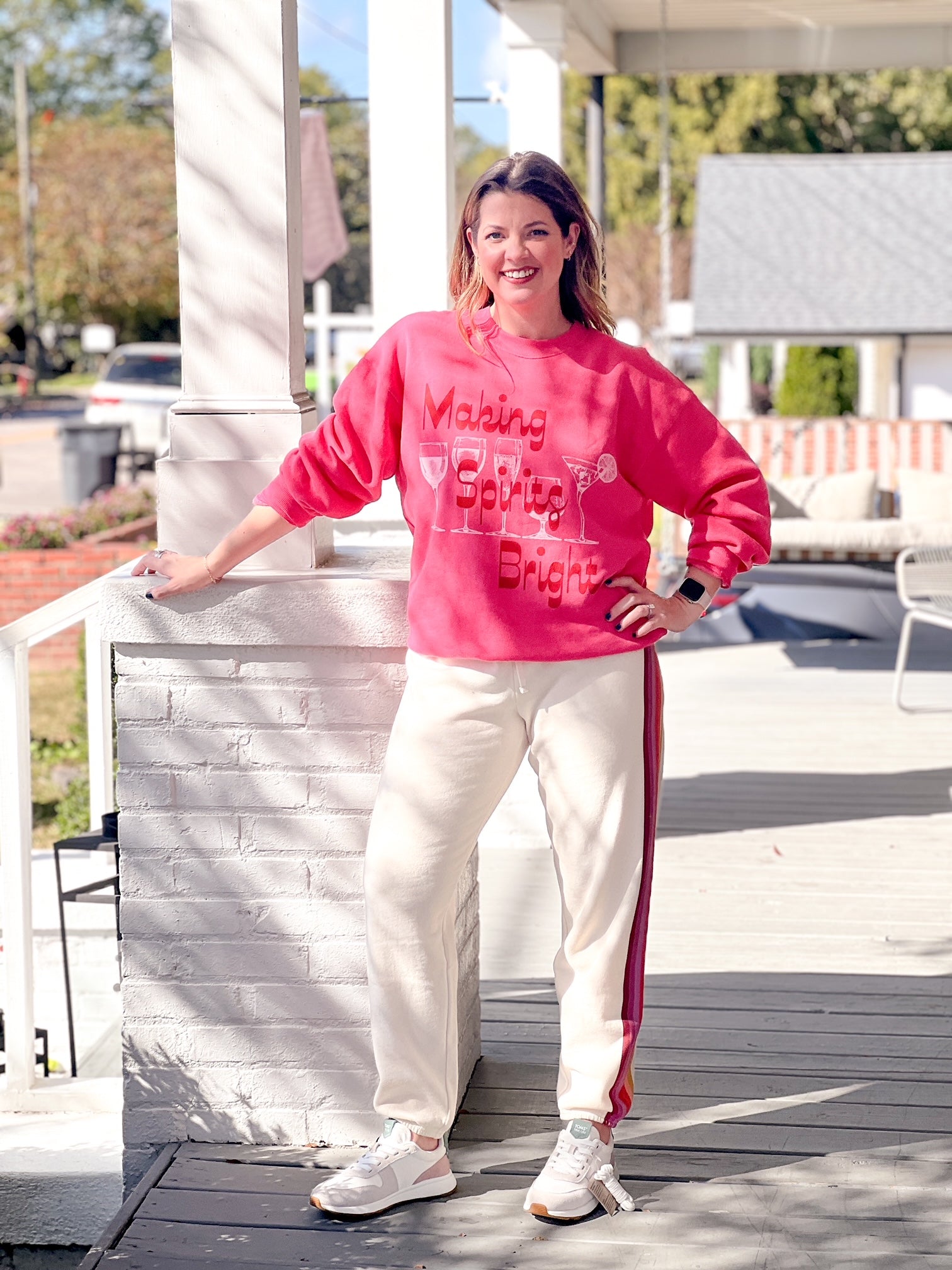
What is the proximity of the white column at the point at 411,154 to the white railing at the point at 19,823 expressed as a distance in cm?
150

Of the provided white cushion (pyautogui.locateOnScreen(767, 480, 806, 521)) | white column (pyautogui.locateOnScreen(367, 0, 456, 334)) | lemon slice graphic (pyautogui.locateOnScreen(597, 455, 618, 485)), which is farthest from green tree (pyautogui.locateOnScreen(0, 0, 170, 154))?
lemon slice graphic (pyautogui.locateOnScreen(597, 455, 618, 485))

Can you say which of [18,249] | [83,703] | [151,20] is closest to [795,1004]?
[83,703]

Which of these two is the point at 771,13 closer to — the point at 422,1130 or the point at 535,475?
the point at 535,475

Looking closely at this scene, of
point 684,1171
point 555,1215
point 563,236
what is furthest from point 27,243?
point 555,1215

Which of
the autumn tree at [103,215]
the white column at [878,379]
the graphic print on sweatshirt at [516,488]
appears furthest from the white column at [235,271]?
the autumn tree at [103,215]

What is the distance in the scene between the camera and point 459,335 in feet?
8.14

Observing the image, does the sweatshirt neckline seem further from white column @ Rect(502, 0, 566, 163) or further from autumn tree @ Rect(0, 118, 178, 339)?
autumn tree @ Rect(0, 118, 178, 339)

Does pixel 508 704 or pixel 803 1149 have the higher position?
pixel 508 704

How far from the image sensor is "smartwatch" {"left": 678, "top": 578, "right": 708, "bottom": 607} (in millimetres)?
2586

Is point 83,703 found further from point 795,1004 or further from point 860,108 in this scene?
point 860,108

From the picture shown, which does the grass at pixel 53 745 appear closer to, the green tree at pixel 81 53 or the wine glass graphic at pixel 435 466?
the wine glass graphic at pixel 435 466

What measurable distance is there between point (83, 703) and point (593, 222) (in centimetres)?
533

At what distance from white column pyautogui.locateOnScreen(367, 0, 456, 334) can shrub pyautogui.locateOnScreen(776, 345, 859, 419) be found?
19.3 m

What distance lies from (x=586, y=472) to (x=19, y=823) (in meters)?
1.36
